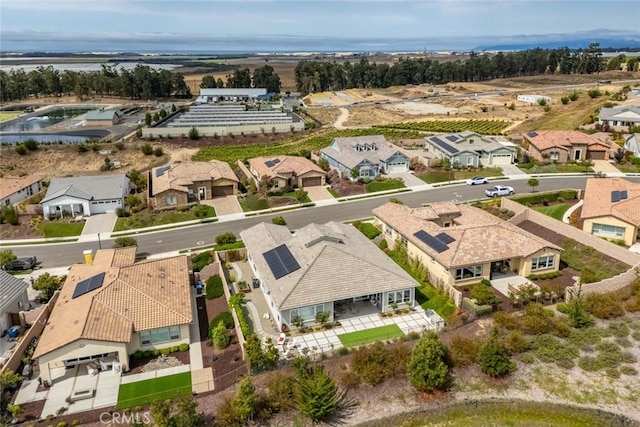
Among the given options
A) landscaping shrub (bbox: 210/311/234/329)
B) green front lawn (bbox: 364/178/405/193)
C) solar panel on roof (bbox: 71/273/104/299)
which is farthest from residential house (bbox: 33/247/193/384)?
green front lawn (bbox: 364/178/405/193)

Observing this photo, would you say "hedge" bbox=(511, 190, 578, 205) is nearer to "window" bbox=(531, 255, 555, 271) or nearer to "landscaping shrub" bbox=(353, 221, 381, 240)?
"window" bbox=(531, 255, 555, 271)

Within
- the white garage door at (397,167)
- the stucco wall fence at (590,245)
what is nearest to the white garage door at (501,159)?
the white garage door at (397,167)

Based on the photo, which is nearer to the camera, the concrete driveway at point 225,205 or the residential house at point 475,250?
the residential house at point 475,250

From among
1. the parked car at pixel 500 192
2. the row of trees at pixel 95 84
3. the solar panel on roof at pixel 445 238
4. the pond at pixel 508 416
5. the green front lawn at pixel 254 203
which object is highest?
the row of trees at pixel 95 84

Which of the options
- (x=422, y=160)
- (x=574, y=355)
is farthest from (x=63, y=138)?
(x=574, y=355)

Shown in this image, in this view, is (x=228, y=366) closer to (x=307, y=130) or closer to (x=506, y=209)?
(x=506, y=209)

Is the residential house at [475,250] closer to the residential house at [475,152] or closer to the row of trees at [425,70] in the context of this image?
the residential house at [475,152]
